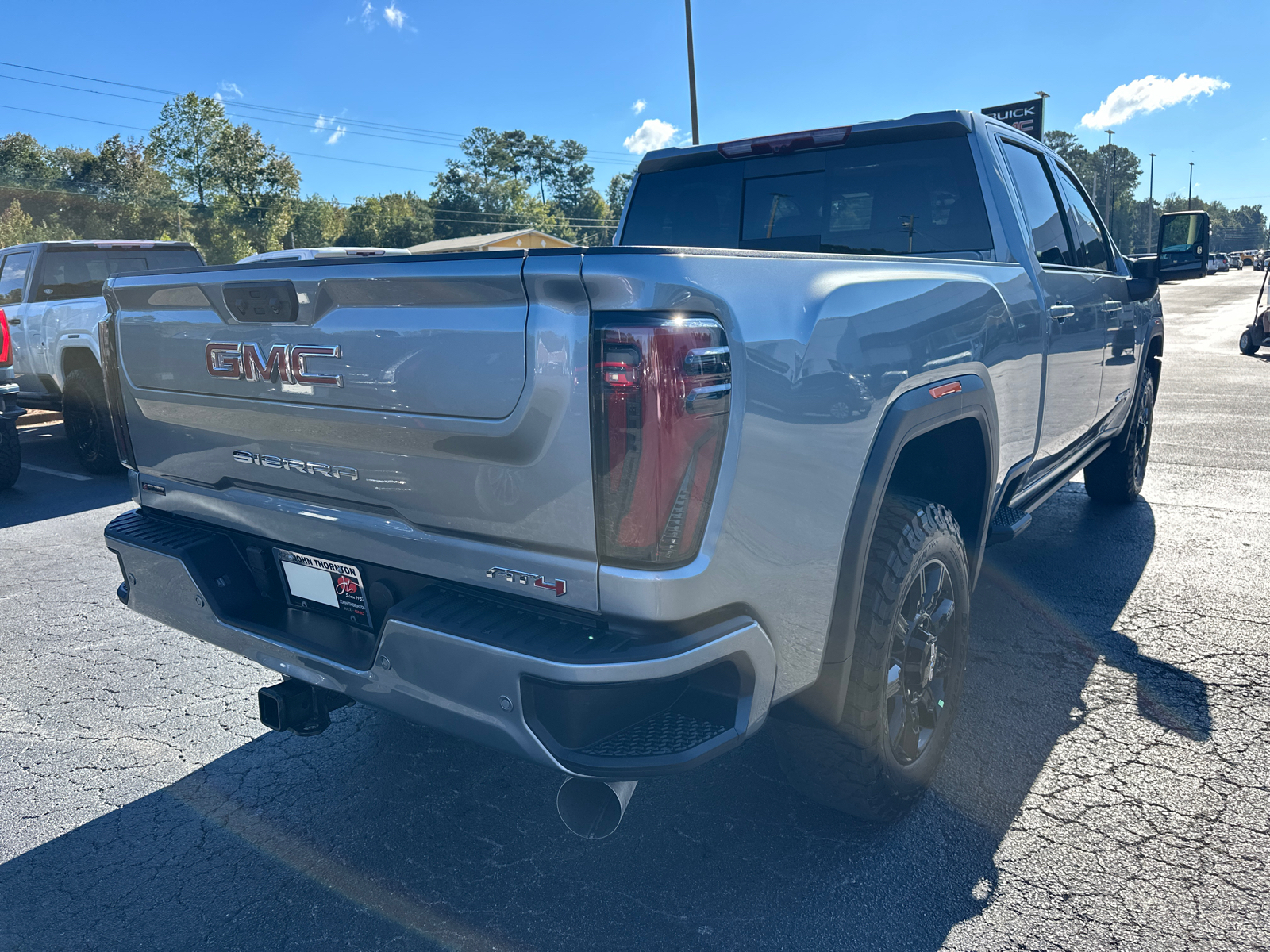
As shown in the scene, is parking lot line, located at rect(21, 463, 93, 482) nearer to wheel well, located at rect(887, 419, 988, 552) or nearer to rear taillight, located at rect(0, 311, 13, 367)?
rear taillight, located at rect(0, 311, 13, 367)

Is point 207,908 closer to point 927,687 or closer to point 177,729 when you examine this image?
point 177,729

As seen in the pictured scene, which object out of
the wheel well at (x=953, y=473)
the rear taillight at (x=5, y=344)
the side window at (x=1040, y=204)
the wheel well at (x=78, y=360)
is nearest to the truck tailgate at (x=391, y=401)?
the wheel well at (x=953, y=473)

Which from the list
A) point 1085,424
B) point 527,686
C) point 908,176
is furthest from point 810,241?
point 527,686

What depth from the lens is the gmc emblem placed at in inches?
85.6

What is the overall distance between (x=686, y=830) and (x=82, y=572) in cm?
433

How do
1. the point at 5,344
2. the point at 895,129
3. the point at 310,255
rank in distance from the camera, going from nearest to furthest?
the point at 895,129 < the point at 310,255 < the point at 5,344

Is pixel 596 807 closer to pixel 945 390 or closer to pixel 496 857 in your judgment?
pixel 496 857

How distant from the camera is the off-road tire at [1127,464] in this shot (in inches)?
233

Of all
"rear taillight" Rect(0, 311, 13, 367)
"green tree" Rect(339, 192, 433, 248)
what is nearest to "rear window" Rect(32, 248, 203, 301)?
"rear taillight" Rect(0, 311, 13, 367)

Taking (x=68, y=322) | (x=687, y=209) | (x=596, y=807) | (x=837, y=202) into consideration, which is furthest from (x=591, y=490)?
(x=68, y=322)

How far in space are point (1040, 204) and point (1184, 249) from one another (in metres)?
1.49

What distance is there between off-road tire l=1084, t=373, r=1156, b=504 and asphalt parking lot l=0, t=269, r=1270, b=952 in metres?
1.78

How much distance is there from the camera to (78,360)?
837 cm

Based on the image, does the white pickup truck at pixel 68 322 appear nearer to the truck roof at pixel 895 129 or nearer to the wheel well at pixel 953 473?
the truck roof at pixel 895 129
